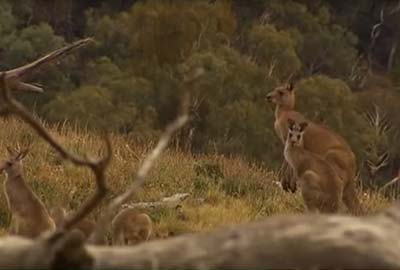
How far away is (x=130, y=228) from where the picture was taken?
9875 mm

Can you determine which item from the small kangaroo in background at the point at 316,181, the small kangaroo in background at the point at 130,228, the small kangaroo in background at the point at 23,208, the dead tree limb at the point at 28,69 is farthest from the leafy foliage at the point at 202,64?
the dead tree limb at the point at 28,69

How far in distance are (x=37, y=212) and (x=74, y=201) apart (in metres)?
2.59

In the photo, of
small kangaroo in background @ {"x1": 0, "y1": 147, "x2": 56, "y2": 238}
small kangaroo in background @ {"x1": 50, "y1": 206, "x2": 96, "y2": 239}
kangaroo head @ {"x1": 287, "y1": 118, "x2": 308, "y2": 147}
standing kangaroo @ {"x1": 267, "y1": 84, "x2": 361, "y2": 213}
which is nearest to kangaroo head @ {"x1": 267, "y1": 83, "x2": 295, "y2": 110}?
standing kangaroo @ {"x1": 267, "y1": 84, "x2": 361, "y2": 213}

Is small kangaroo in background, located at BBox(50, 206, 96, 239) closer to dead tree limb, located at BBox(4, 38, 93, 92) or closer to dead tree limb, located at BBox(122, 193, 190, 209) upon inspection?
dead tree limb, located at BBox(4, 38, 93, 92)

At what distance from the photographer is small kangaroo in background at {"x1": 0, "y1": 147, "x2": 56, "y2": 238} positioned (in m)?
9.12

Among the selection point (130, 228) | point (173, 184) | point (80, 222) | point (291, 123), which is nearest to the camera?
point (80, 222)

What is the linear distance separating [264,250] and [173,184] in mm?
7797

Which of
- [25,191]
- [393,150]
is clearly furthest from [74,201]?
[393,150]

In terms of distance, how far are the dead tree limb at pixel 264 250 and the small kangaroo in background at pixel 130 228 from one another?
4578 millimetres

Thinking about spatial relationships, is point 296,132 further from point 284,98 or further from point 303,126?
point 284,98

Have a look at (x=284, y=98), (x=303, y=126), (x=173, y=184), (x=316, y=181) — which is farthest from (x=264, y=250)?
(x=284, y=98)

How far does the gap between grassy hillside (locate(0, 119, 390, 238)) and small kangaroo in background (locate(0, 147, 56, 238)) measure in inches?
31.4

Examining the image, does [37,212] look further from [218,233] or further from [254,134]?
[254,134]

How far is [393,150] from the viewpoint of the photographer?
40250 millimetres
